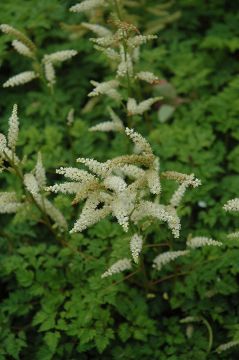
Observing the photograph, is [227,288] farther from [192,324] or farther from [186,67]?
[186,67]

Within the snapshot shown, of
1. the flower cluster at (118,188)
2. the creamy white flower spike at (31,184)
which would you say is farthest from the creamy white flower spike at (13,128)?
the flower cluster at (118,188)

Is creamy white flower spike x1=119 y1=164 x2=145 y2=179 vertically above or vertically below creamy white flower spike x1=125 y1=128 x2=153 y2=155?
below

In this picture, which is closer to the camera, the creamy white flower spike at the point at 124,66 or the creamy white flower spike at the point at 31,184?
the creamy white flower spike at the point at 31,184

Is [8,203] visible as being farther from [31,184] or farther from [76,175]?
[76,175]

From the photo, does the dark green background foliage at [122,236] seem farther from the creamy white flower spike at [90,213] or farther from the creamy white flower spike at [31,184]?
the creamy white flower spike at [90,213]

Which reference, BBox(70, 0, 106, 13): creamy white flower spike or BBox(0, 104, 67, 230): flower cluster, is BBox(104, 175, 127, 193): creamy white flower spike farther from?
BBox(70, 0, 106, 13): creamy white flower spike

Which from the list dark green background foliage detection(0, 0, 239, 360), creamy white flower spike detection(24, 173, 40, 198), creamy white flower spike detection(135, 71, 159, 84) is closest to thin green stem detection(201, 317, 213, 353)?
dark green background foliage detection(0, 0, 239, 360)

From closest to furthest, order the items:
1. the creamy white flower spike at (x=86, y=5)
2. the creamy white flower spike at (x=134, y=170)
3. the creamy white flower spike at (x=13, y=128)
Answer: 1. the creamy white flower spike at (x=134, y=170)
2. the creamy white flower spike at (x=13, y=128)
3. the creamy white flower spike at (x=86, y=5)

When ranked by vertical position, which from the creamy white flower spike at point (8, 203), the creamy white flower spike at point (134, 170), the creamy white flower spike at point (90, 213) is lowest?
the creamy white flower spike at point (8, 203)

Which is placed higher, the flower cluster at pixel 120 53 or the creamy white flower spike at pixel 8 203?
the flower cluster at pixel 120 53
